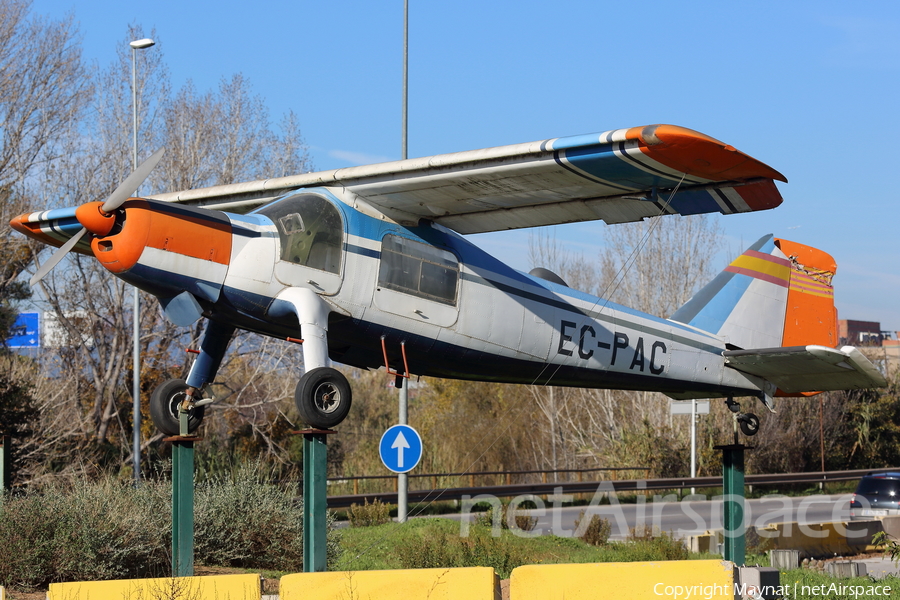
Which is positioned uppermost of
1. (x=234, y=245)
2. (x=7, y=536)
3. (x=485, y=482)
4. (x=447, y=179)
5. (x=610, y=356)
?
(x=447, y=179)

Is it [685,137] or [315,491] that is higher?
[685,137]

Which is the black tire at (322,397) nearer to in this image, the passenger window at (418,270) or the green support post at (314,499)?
the green support post at (314,499)

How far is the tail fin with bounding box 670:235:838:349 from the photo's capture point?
13068 millimetres

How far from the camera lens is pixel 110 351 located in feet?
92.7

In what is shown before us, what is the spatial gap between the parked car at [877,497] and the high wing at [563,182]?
49.2 ft

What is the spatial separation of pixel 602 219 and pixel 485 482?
28259 mm

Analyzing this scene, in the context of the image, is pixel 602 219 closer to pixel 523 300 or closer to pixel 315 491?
pixel 523 300

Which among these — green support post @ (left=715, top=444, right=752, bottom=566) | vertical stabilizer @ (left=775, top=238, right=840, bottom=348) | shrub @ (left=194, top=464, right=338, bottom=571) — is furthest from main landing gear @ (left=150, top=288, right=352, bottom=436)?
vertical stabilizer @ (left=775, top=238, right=840, bottom=348)

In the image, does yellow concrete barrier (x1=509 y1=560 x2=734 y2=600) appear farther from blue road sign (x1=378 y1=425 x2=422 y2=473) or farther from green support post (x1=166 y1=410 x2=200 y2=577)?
blue road sign (x1=378 y1=425 x2=422 y2=473)

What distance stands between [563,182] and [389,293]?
2.05 metres

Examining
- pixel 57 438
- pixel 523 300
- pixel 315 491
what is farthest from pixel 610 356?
pixel 57 438

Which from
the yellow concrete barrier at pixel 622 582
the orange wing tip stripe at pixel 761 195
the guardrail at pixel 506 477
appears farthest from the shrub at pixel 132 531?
the guardrail at pixel 506 477

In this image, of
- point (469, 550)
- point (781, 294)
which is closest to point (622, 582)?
point (469, 550)

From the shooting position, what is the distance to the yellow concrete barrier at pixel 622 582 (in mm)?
7133
